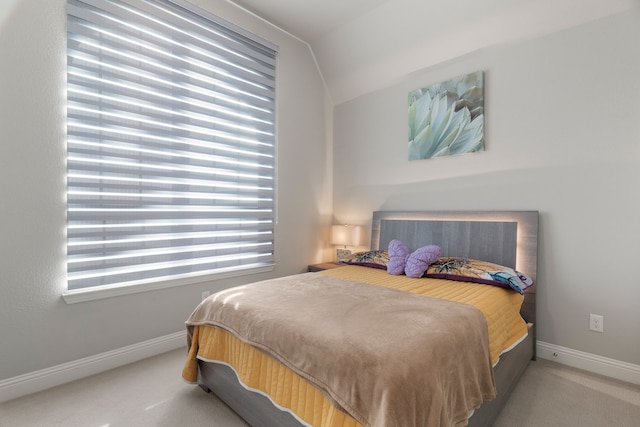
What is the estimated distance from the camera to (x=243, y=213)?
3078mm

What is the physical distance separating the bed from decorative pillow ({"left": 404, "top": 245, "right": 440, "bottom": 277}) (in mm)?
124

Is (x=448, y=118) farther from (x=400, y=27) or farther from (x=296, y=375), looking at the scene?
(x=296, y=375)

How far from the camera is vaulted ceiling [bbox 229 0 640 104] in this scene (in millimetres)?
2416

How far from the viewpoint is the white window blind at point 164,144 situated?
2.20m

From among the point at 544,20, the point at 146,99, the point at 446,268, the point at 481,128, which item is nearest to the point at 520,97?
the point at 481,128

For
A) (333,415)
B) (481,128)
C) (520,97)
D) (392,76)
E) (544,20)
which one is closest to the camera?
(333,415)

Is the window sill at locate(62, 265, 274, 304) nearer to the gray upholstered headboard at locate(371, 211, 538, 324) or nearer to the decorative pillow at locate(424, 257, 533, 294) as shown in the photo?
the gray upholstered headboard at locate(371, 211, 538, 324)

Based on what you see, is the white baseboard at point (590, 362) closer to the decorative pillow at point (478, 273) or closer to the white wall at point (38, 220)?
the decorative pillow at point (478, 273)

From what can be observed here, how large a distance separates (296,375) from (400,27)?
3.12 meters

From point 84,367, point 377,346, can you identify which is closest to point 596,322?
point 377,346

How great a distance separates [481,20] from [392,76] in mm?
942

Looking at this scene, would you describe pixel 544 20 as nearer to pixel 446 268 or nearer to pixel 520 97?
pixel 520 97

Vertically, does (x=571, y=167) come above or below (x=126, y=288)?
above

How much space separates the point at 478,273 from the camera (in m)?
2.29
